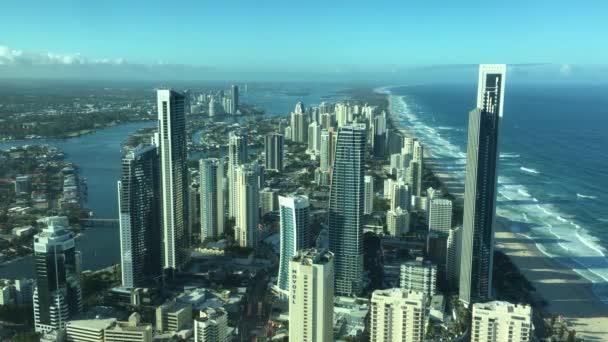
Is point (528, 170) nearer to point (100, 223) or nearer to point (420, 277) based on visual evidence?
point (420, 277)

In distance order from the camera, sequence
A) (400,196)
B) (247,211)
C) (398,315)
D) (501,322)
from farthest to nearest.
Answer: (400,196)
(247,211)
(398,315)
(501,322)

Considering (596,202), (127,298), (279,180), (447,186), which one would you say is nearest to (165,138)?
(127,298)

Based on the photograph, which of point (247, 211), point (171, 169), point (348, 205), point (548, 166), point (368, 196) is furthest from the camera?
point (548, 166)

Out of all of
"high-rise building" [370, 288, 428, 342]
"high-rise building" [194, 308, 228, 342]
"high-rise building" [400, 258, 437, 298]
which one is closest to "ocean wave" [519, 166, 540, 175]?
"high-rise building" [400, 258, 437, 298]

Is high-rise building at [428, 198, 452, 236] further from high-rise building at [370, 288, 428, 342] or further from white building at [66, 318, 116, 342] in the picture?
white building at [66, 318, 116, 342]

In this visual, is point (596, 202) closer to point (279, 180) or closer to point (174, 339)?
point (279, 180)

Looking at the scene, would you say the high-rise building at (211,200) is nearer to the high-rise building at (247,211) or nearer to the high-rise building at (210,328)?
the high-rise building at (247,211)

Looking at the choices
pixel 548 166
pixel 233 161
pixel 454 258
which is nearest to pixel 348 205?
pixel 454 258
